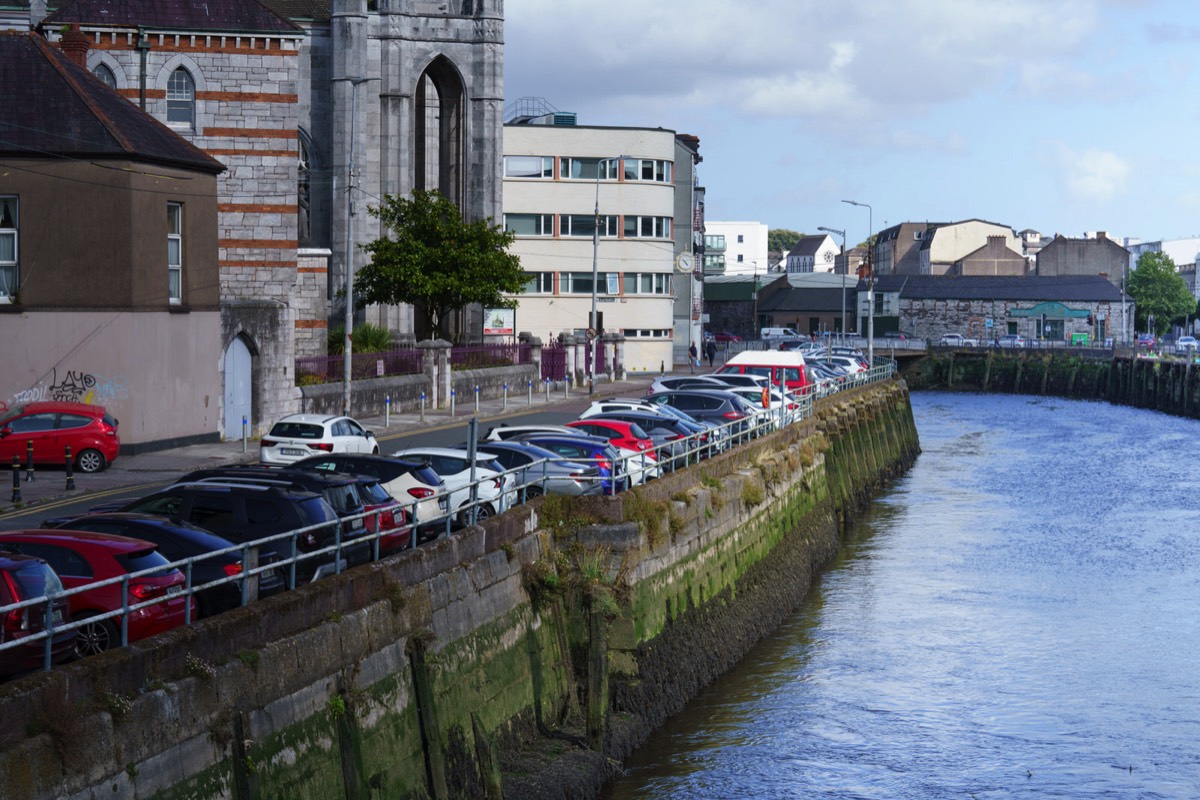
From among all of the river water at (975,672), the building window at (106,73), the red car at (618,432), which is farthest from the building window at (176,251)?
the river water at (975,672)

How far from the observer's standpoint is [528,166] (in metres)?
87.6

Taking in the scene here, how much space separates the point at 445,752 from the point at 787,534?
1987cm

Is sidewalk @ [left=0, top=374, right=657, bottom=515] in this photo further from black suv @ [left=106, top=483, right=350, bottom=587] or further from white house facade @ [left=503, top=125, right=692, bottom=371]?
white house facade @ [left=503, top=125, right=692, bottom=371]

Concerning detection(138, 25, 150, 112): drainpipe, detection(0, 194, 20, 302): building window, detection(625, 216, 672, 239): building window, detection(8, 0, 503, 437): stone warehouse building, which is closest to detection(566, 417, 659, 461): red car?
detection(8, 0, 503, 437): stone warehouse building

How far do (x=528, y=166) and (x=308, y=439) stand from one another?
178ft

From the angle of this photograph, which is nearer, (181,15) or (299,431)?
(299,431)

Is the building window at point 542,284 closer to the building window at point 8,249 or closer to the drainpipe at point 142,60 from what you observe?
the drainpipe at point 142,60

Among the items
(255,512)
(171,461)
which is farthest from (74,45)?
(255,512)

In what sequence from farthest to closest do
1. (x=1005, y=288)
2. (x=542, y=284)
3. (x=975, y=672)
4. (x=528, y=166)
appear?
(x=1005, y=288), (x=542, y=284), (x=528, y=166), (x=975, y=672)

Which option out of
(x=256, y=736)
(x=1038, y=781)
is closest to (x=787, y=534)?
(x=1038, y=781)

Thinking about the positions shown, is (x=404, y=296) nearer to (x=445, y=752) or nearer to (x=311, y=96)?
(x=311, y=96)

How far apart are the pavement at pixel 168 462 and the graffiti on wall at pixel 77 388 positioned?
5.69 feet

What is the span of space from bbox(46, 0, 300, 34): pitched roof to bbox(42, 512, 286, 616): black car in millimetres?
39467

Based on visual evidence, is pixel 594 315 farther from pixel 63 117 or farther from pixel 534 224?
pixel 63 117
